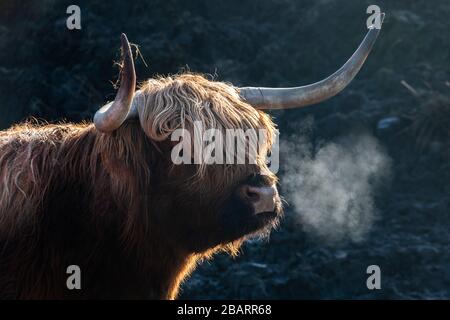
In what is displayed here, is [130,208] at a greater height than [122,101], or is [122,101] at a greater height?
[122,101]

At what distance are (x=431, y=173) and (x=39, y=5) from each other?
3549 mm

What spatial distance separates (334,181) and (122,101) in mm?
4137

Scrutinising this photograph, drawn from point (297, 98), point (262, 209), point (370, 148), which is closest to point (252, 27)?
point (370, 148)

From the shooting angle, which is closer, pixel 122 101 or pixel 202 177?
pixel 122 101

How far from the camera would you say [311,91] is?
Answer: 4.15 meters

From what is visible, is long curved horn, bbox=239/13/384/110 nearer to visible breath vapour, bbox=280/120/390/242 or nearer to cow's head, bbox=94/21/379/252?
cow's head, bbox=94/21/379/252

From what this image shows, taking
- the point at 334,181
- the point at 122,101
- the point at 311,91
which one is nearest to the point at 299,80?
the point at 334,181

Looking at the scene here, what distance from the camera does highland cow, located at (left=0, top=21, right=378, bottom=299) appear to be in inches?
150

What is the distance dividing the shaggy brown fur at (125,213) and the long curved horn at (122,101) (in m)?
0.15

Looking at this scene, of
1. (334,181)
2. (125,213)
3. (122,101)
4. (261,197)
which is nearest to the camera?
(122,101)

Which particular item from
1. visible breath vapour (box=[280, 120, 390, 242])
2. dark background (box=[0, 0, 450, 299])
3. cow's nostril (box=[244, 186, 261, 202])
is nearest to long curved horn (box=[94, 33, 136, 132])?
cow's nostril (box=[244, 186, 261, 202])

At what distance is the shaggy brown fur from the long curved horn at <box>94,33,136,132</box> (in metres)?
0.15

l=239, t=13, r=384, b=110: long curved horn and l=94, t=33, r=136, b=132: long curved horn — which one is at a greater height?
l=239, t=13, r=384, b=110: long curved horn

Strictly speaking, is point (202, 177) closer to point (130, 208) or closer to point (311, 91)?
point (130, 208)
